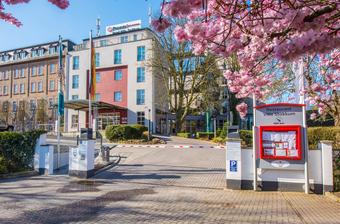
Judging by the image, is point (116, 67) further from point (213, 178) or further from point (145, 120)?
point (213, 178)

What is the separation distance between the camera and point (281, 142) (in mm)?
9039

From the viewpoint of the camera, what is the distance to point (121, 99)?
1671 inches

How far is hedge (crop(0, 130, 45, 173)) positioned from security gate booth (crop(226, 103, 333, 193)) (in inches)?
304

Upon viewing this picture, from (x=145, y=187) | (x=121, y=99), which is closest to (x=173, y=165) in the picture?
(x=145, y=187)

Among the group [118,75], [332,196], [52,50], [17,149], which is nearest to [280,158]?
[332,196]

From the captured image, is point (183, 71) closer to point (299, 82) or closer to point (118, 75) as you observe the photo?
point (118, 75)

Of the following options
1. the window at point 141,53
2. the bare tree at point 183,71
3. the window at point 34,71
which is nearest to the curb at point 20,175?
the bare tree at point 183,71

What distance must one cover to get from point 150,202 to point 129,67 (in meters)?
36.1

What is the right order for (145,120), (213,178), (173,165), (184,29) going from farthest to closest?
(145,120), (173,165), (213,178), (184,29)

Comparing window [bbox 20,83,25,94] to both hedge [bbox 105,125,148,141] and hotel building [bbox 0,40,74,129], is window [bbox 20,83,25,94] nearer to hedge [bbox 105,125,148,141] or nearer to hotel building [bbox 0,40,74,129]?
hotel building [bbox 0,40,74,129]

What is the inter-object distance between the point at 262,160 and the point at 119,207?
448 cm

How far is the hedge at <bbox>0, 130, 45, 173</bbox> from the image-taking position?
11648 millimetres

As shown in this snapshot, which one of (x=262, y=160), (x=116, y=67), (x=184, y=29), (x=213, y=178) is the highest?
(x=116, y=67)

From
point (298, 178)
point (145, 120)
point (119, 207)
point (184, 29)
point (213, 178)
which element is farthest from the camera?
point (145, 120)
